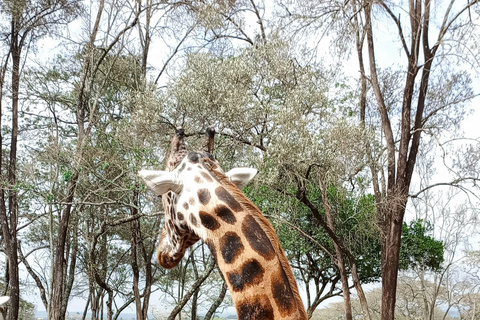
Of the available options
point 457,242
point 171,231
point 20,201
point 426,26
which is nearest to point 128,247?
point 20,201

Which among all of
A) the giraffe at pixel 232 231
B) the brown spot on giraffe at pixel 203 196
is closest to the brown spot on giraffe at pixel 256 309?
the giraffe at pixel 232 231

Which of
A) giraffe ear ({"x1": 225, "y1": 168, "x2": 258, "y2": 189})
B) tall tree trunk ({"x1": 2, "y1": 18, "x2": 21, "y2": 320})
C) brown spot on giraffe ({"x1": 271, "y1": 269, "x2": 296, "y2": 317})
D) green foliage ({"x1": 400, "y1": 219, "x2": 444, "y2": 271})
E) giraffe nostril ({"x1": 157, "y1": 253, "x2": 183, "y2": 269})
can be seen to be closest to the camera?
brown spot on giraffe ({"x1": 271, "y1": 269, "x2": 296, "y2": 317})

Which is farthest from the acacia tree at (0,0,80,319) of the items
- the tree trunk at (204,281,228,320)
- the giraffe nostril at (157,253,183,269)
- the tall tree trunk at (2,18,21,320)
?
the giraffe nostril at (157,253,183,269)

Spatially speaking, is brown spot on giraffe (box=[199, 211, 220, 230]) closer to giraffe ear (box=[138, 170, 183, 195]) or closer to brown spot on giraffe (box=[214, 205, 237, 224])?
brown spot on giraffe (box=[214, 205, 237, 224])

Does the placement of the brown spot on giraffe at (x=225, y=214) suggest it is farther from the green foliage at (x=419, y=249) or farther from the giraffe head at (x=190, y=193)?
the green foliage at (x=419, y=249)

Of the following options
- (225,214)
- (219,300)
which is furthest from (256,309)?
(219,300)

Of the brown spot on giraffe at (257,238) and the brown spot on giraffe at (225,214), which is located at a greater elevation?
the brown spot on giraffe at (225,214)

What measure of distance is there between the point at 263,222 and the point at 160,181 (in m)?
0.56

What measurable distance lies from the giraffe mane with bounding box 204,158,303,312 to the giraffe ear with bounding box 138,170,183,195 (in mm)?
196

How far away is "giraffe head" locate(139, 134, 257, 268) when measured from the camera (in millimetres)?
2355

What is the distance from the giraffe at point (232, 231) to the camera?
207 cm

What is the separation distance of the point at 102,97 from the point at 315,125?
667cm

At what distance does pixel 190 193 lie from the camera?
2465 mm

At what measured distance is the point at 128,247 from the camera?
1501cm
